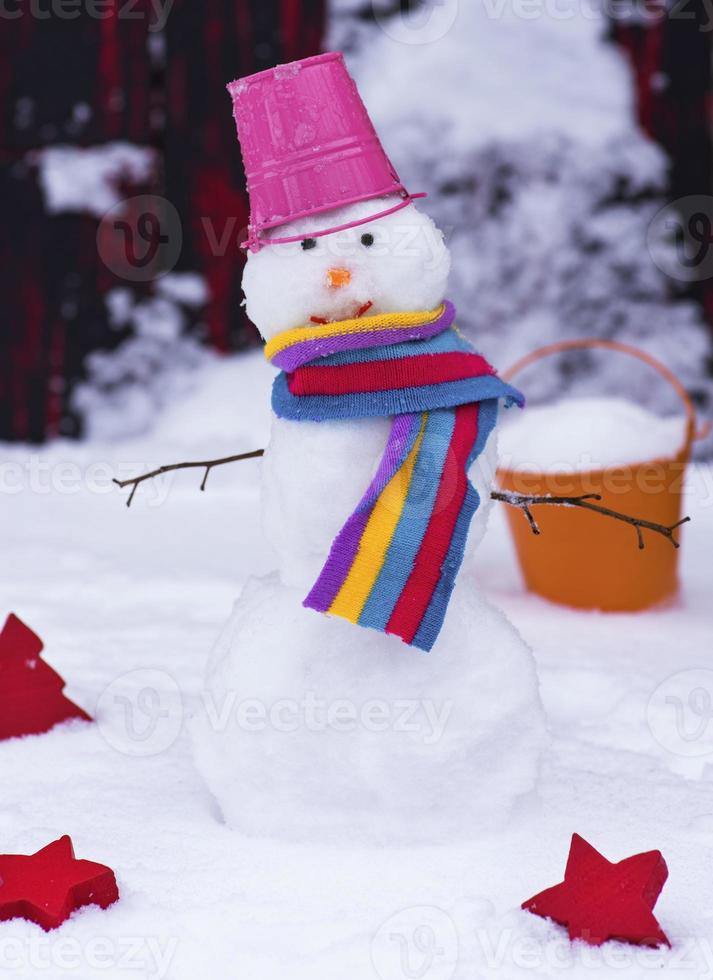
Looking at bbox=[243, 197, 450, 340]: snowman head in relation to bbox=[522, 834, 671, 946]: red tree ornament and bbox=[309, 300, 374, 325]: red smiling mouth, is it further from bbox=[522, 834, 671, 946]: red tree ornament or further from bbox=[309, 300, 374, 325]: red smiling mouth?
bbox=[522, 834, 671, 946]: red tree ornament

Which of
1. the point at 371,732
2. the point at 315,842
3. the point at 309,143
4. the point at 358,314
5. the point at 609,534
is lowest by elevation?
the point at 609,534

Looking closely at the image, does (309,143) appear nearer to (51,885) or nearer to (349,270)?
(349,270)

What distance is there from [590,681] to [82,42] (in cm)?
258

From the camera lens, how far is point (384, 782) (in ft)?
4.32

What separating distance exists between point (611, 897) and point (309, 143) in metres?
0.87

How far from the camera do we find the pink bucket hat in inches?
51.6

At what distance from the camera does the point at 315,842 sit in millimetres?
1336

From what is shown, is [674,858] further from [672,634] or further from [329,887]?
[672,634]

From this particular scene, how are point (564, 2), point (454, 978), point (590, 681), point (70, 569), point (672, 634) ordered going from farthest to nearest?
point (564, 2), point (70, 569), point (672, 634), point (590, 681), point (454, 978)

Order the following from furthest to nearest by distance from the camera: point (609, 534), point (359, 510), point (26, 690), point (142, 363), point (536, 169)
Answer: point (142, 363) < point (536, 169) < point (609, 534) < point (26, 690) < point (359, 510)

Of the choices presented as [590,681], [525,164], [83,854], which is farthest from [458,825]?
[525,164]

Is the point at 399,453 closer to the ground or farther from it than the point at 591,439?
farther from it

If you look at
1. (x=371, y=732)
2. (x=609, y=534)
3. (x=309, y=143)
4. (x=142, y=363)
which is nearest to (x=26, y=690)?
(x=371, y=732)

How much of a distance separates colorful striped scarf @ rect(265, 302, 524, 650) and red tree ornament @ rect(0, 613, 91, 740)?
625mm
